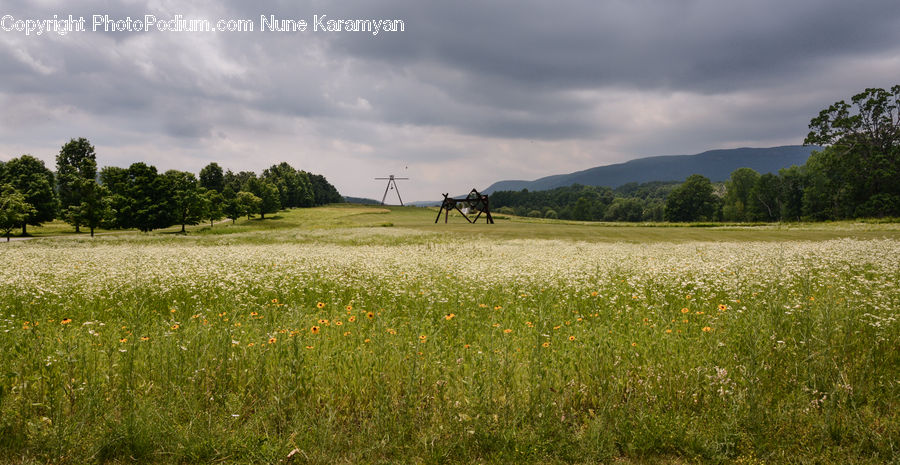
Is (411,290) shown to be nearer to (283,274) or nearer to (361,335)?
(361,335)

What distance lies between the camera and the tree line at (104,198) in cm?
4634

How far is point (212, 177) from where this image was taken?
95.8 meters

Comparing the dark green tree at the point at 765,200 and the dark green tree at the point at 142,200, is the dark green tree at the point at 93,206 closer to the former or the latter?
the dark green tree at the point at 142,200

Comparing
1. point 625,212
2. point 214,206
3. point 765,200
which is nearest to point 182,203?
point 214,206

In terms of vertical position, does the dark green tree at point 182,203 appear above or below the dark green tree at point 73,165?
below

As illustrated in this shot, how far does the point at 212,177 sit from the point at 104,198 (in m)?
51.5

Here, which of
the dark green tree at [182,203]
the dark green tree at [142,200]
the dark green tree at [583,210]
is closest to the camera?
the dark green tree at [142,200]

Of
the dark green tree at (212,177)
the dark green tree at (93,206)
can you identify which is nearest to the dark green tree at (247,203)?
the dark green tree at (212,177)

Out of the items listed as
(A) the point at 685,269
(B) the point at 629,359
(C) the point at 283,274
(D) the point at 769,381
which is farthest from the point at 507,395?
(A) the point at 685,269

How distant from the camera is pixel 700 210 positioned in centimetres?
10594

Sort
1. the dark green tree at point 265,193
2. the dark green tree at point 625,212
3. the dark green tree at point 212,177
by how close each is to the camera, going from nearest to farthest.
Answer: the dark green tree at point 265,193 < the dark green tree at point 212,177 < the dark green tree at point 625,212

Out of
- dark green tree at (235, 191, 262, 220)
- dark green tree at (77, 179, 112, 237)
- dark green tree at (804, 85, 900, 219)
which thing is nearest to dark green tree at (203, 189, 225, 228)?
dark green tree at (235, 191, 262, 220)

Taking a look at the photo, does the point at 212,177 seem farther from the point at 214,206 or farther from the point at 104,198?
the point at 104,198

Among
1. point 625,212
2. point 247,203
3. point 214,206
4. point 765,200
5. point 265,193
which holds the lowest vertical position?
point 625,212
